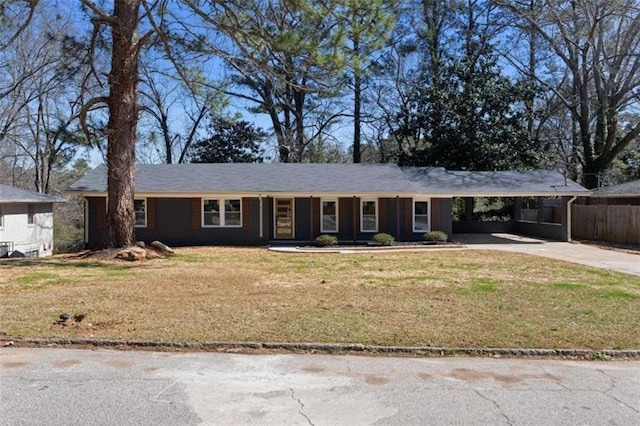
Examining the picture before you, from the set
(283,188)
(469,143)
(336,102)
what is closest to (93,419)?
(283,188)

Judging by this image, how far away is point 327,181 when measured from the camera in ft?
73.9

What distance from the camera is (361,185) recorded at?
864 inches

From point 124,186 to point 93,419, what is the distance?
12662 mm

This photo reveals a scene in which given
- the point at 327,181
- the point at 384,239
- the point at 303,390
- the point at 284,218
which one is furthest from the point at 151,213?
the point at 303,390

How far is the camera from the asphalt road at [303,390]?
4.26 m

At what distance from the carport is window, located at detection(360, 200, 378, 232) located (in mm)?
2211

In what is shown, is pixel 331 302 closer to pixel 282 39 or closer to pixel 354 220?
pixel 282 39

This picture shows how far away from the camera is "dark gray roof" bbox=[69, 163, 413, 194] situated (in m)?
21.1

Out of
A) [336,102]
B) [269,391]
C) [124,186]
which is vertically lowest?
[269,391]

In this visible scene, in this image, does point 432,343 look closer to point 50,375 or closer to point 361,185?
point 50,375

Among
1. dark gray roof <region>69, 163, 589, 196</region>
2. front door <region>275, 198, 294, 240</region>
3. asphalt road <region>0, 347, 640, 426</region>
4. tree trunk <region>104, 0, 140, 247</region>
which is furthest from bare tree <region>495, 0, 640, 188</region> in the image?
asphalt road <region>0, 347, 640, 426</region>

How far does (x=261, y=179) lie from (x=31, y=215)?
43.2ft

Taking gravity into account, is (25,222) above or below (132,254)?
above

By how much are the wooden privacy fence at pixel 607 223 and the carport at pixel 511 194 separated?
3.26 ft
